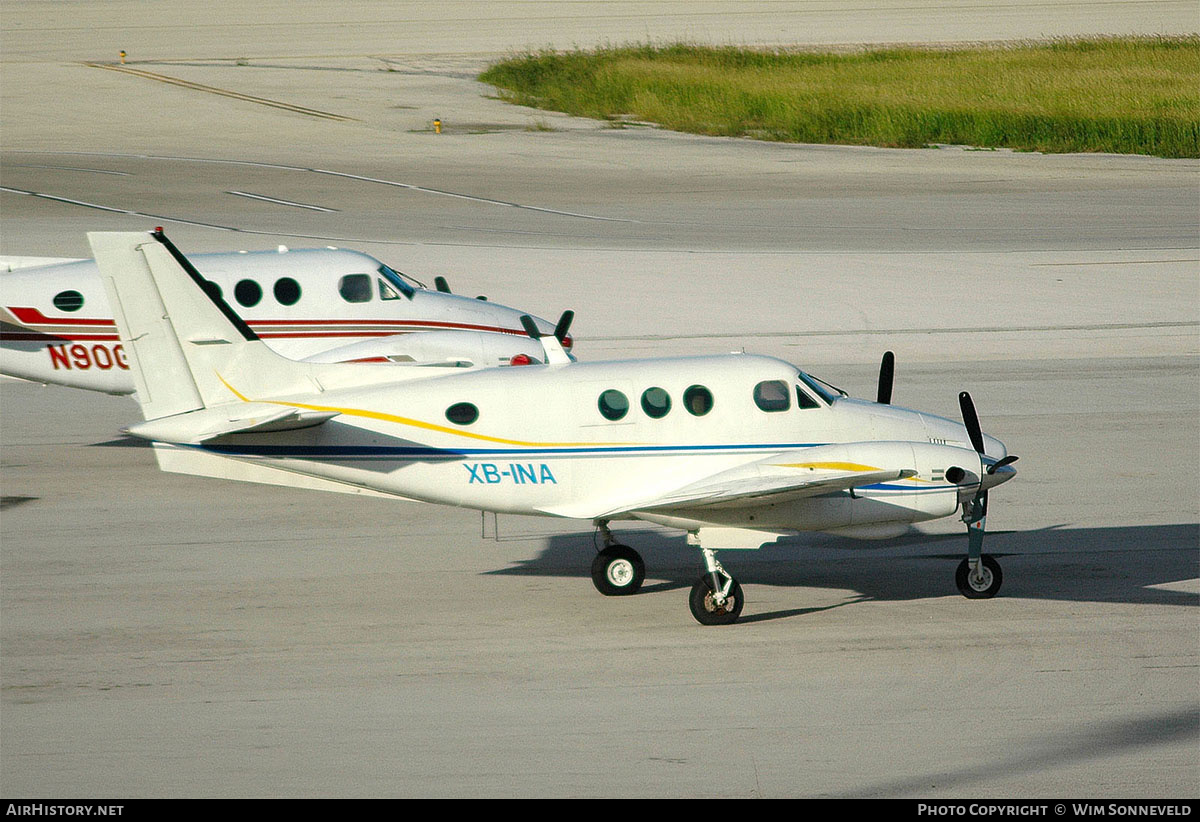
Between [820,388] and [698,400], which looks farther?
[820,388]

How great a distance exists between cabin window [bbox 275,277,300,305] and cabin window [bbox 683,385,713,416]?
28.0ft

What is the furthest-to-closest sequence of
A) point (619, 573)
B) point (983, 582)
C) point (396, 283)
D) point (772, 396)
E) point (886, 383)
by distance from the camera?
point (396, 283), point (886, 383), point (619, 573), point (983, 582), point (772, 396)

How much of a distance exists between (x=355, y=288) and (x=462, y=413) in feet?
24.9

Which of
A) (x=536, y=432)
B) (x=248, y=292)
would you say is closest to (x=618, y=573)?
(x=536, y=432)

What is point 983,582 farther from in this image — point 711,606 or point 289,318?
point 289,318

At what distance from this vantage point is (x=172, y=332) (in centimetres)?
1212

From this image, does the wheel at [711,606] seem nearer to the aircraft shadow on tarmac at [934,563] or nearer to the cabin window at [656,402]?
the aircraft shadow on tarmac at [934,563]

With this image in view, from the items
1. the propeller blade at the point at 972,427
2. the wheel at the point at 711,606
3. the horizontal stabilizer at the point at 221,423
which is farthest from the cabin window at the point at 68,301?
the propeller blade at the point at 972,427

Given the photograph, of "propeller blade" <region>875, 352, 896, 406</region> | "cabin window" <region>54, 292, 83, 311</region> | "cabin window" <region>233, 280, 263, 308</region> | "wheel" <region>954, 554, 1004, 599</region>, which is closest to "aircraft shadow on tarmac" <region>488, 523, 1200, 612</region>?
"wheel" <region>954, 554, 1004, 599</region>

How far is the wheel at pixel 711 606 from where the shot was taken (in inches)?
476

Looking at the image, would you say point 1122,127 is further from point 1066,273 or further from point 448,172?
point 448,172

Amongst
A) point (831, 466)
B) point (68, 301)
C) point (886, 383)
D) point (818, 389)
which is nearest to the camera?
point (831, 466)

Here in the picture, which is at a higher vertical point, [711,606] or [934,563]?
[711,606]

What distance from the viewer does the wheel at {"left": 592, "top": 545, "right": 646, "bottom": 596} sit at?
42.5 feet
